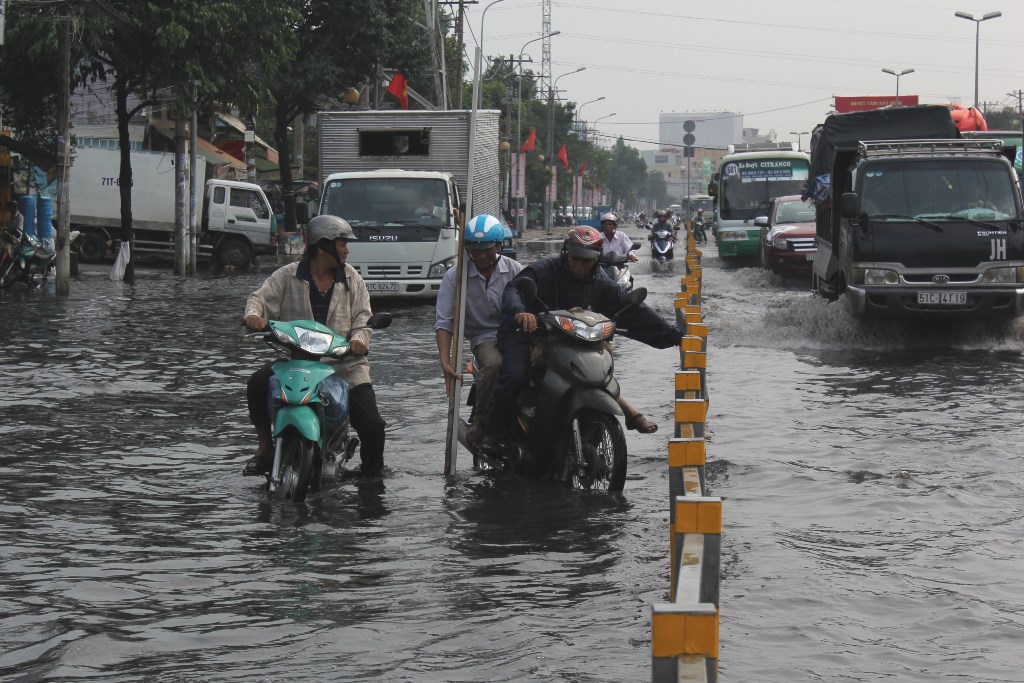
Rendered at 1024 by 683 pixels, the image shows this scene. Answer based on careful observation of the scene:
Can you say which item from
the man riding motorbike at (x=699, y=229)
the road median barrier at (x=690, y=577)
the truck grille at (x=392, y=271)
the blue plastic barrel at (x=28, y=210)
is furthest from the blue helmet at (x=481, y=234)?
the man riding motorbike at (x=699, y=229)

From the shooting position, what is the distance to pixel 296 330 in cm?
748

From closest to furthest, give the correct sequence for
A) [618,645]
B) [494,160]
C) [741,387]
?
[618,645] → [741,387] → [494,160]

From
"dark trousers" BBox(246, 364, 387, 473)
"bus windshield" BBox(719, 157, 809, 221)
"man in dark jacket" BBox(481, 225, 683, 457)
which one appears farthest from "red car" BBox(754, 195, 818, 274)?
"dark trousers" BBox(246, 364, 387, 473)

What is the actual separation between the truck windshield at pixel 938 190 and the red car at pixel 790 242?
38.6 feet

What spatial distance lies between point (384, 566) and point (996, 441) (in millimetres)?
5172

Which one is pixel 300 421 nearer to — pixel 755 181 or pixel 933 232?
pixel 933 232

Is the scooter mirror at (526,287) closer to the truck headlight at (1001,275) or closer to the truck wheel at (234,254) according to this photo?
the truck headlight at (1001,275)

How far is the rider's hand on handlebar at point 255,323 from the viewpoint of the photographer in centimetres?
748

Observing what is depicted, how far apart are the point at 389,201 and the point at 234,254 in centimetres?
1456

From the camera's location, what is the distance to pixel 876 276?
15680 mm

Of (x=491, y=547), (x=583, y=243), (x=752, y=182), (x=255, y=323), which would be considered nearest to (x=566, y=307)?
(x=583, y=243)

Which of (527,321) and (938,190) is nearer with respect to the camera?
(527,321)

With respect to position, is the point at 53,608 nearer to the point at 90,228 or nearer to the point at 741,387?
the point at 741,387

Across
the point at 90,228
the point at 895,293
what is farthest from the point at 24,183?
the point at 895,293
